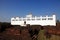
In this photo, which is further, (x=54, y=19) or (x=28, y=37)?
(x=54, y=19)

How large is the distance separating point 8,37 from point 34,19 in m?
24.2

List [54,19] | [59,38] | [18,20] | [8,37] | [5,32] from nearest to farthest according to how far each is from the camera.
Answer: [59,38] < [8,37] < [5,32] < [54,19] < [18,20]

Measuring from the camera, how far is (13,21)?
1294 inches

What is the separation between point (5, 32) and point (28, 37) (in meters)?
0.86

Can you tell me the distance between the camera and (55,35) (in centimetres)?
362

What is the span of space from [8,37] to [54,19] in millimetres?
21871

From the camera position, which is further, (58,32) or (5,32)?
(5,32)

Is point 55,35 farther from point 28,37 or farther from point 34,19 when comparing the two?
point 34,19

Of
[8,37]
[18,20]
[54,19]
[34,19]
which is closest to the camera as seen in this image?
[8,37]

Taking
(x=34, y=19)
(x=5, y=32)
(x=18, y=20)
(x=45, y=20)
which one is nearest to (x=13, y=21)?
(x=18, y=20)

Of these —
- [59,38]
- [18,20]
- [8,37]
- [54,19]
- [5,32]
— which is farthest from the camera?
[18,20]

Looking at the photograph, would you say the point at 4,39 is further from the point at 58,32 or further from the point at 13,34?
the point at 58,32

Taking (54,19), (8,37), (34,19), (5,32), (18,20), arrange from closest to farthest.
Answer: (8,37) < (5,32) < (54,19) < (34,19) < (18,20)

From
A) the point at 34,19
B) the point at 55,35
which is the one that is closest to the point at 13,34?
the point at 55,35
